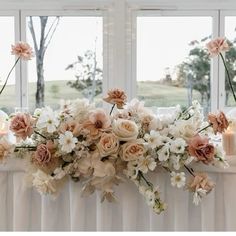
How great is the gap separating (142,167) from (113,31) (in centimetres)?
187

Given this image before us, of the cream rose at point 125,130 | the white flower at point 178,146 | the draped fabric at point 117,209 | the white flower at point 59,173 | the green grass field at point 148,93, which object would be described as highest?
the green grass field at point 148,93

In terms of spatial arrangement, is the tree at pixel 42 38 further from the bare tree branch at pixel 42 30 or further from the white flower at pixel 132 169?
the white flower at pixel 132 169

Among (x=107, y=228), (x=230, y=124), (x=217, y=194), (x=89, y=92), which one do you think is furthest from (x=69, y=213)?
(x=89, y=92)

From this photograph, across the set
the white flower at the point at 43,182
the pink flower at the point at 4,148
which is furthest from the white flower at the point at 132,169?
the pink flower at the point at 4,148

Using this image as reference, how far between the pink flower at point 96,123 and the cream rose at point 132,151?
0.09 m

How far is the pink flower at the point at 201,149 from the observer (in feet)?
4.29

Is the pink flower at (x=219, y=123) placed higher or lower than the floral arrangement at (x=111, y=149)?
higher

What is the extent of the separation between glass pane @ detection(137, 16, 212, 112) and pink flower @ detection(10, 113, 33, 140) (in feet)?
6.12

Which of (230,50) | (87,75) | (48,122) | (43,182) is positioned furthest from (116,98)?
(230,50)

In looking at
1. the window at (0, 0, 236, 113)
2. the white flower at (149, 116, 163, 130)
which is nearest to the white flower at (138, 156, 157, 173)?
the white flower at (149, 116, 163, 130)

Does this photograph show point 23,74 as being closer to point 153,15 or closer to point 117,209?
point 153,15

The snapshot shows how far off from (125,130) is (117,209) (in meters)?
0.28

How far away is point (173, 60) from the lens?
123 inches

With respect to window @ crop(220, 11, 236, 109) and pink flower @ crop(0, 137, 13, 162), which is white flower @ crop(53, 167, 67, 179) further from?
window @ crop(220, 11, 236, 109)
